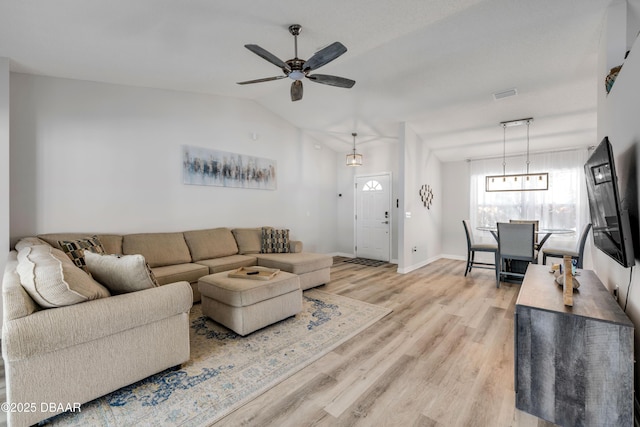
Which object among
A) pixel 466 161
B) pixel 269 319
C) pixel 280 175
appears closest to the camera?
pixel 269 319

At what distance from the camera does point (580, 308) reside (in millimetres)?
1609

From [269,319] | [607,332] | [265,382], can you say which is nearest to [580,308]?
[607,332]

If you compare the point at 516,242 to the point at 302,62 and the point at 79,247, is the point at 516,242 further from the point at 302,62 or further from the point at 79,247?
the point at 79,247

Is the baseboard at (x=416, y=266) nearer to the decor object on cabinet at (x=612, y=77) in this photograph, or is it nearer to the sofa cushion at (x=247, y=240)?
the sofa cushion at (x=247, y=240)

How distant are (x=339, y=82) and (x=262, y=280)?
2.16 metres

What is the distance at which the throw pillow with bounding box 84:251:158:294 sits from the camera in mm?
1906

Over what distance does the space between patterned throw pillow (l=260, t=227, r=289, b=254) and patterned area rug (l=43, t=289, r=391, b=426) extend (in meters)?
1.63

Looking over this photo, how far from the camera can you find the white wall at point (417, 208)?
5.09 meters

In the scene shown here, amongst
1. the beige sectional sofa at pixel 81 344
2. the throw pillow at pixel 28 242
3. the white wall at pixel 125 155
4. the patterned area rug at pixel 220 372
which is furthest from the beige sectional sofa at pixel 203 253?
the beige sectional sofa at pixel 81 344

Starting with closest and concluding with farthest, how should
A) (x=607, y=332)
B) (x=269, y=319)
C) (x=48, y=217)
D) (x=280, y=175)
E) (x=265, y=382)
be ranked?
(x=607, y=332) → (x=265, y=382) → (x=269, y=319) → (x=48, y=217) → (x=280, y=175)

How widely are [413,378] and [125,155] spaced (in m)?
4.16

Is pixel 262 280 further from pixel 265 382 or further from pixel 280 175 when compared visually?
pixel 280 175

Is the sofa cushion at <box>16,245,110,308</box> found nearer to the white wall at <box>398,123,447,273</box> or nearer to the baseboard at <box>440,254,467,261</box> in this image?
the white wall at <box>398,123,447,273</box>

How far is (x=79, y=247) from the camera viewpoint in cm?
295
